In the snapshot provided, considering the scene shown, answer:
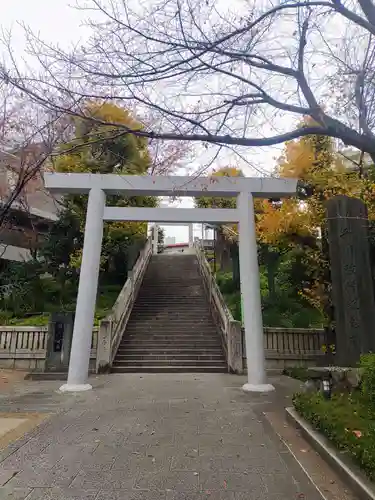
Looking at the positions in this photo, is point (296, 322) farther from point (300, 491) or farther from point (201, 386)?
point (300, 491)

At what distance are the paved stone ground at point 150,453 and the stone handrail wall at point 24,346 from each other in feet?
12.1

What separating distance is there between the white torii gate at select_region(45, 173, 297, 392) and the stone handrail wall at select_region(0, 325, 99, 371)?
10.2 ft

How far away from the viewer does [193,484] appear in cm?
359

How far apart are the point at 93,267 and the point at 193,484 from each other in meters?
6.15

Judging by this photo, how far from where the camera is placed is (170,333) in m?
13.0

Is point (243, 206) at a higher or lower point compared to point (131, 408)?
higher

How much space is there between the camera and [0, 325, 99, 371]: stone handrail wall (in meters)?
11.2

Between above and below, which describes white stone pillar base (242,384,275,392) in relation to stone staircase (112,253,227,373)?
below

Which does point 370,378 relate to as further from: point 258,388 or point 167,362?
point 167,362

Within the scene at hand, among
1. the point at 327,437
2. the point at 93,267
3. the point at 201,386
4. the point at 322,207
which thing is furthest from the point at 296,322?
the point at 327,437

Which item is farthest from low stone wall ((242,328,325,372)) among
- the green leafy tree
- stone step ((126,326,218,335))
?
the green leafy tree

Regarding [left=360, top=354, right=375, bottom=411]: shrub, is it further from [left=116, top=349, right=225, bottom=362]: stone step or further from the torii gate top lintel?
[left=116, top=349, right=225, bottom=362]: stone step

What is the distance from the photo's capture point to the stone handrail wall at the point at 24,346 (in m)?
11.2

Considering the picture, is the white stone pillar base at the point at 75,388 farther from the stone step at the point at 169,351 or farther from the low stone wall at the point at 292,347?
the low stone wall at the point at 292,347
